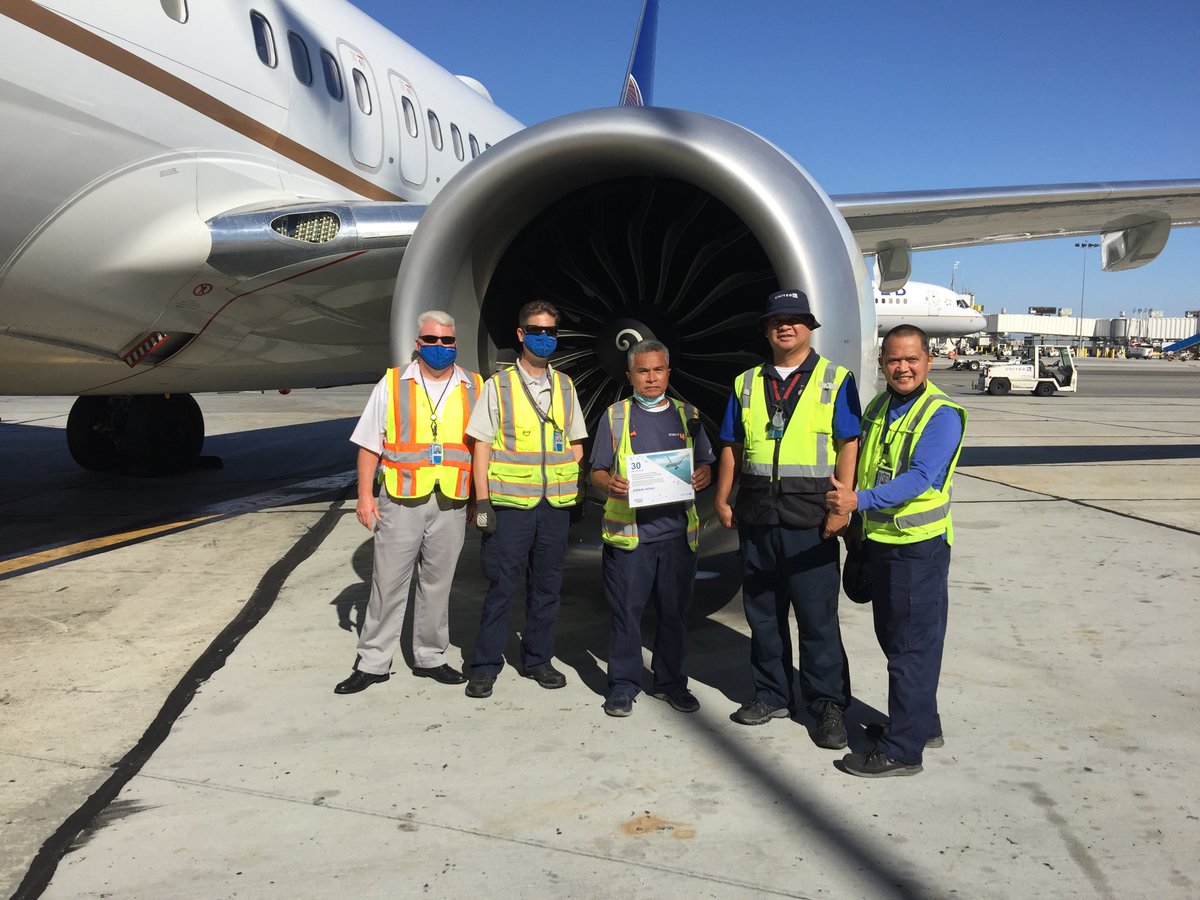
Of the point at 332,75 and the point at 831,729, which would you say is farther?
the point at 332,75

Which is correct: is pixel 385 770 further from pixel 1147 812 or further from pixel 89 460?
pixel 89 460

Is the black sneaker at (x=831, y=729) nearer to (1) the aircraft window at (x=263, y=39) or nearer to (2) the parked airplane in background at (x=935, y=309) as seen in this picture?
(1) the aircraft window at (x=263, y=39)

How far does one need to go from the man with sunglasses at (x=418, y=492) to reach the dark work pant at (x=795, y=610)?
1120 mm

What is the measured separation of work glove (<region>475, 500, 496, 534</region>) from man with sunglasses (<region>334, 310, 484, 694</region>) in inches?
4.3

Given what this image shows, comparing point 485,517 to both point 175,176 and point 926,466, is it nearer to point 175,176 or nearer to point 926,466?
point 926,466

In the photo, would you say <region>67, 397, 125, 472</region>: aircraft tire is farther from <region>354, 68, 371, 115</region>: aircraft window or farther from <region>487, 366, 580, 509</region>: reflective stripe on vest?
<region>487, 366, 580, 509</region>: reflective stripe on vest

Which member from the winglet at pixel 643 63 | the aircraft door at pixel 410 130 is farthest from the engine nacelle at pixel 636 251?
the winglet at pixel 643 63

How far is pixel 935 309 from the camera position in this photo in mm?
38562

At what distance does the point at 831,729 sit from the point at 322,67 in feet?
15.4

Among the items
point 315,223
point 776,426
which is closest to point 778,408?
point 776,426

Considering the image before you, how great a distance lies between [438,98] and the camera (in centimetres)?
730

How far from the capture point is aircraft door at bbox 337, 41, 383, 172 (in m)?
5.84

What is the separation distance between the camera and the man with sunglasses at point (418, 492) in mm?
3471

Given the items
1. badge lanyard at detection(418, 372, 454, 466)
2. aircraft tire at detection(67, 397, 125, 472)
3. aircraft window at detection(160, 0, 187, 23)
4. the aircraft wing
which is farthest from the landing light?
aircraft tire at detection(67, 397, 125, 472)
